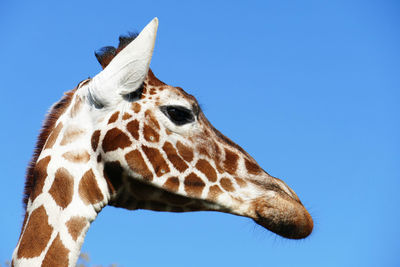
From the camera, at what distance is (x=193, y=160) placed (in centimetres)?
422

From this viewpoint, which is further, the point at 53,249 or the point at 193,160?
the point at 193,160

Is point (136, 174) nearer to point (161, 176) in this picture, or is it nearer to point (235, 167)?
point (161, 176)

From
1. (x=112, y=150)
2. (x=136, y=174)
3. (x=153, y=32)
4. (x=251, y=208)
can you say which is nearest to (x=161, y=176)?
(x=136, y=174)

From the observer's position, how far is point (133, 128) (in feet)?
13.6

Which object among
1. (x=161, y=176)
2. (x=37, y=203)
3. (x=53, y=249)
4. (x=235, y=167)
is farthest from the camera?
(x=235, y=167)

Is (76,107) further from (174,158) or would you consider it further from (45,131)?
(174,158)

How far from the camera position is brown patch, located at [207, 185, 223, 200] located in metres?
4.11

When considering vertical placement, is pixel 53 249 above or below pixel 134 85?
below

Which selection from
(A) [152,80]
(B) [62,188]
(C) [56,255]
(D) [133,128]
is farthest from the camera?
(A) [152,80]

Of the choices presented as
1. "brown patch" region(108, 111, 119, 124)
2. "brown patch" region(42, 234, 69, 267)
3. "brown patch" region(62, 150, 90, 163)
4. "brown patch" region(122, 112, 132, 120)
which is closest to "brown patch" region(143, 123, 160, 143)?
"brown patch" region(122, 112, 132, 120)

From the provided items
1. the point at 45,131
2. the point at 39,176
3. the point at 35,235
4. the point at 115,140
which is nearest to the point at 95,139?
the point at 115,140

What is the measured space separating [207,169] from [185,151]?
25cm

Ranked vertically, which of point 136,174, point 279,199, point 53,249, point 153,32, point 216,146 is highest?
point 153,32

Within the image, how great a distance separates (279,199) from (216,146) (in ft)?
2.50
